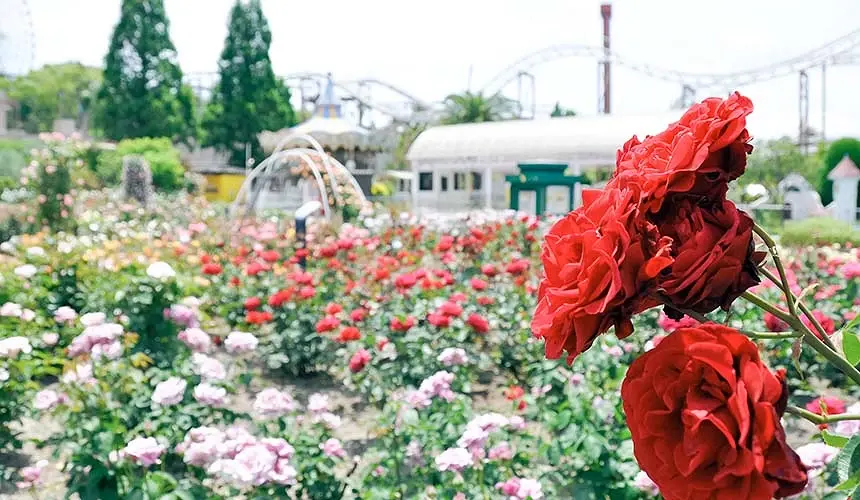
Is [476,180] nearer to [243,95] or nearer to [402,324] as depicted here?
[243,95]

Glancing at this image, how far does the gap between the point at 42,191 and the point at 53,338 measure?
8.75 metres

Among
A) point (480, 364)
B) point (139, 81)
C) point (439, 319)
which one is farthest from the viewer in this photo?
point (139, 81)

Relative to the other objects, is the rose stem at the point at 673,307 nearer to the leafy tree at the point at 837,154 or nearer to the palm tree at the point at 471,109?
the leafy tree at the point at 837,154

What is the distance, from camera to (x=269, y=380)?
5.29 m

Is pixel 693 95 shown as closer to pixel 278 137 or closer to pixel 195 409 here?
pixel 278 137

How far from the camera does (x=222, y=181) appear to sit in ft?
117

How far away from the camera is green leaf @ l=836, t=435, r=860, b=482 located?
2.49 feet

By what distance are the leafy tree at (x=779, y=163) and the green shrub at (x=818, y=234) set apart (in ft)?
47.3

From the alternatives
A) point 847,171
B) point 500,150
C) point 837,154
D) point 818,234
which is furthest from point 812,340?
point 837,154

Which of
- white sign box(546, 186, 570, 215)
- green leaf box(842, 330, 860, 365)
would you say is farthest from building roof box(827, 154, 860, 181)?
green leaf box(842, 330, 860, 365)

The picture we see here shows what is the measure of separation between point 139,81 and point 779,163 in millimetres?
26376

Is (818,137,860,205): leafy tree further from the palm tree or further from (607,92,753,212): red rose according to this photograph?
(607,92,753,212): red rose

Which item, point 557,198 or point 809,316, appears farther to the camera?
point 557,198

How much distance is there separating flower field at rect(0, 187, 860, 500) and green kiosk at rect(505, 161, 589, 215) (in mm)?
7213
